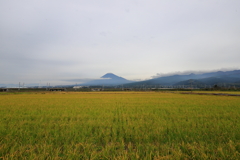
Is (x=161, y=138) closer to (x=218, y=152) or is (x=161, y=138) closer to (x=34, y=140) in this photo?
(x=218, y=152)

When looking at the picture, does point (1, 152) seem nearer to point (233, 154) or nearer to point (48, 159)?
point (48, 159)

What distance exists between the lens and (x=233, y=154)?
2.22 metres

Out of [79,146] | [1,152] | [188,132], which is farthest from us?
[188,132]

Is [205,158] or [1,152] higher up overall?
[1,152]

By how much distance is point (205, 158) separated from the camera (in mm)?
2055

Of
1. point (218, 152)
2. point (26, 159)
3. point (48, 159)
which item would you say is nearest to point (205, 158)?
point (218, 152)

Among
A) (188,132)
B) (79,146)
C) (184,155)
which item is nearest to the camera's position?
(184,155)

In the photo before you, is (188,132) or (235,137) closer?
(235,137)

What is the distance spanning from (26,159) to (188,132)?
145 inches

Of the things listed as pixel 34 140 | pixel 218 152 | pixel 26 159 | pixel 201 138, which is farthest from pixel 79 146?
pixel 201 138

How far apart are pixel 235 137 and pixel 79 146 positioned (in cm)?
374

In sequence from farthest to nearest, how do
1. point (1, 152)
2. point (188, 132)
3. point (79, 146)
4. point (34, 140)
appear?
point (188, 132) < point (34, 140) < point (79, 146) < point (1, 152)

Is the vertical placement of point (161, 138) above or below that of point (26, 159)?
below

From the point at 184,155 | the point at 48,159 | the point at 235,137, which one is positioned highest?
the point at 48,159
